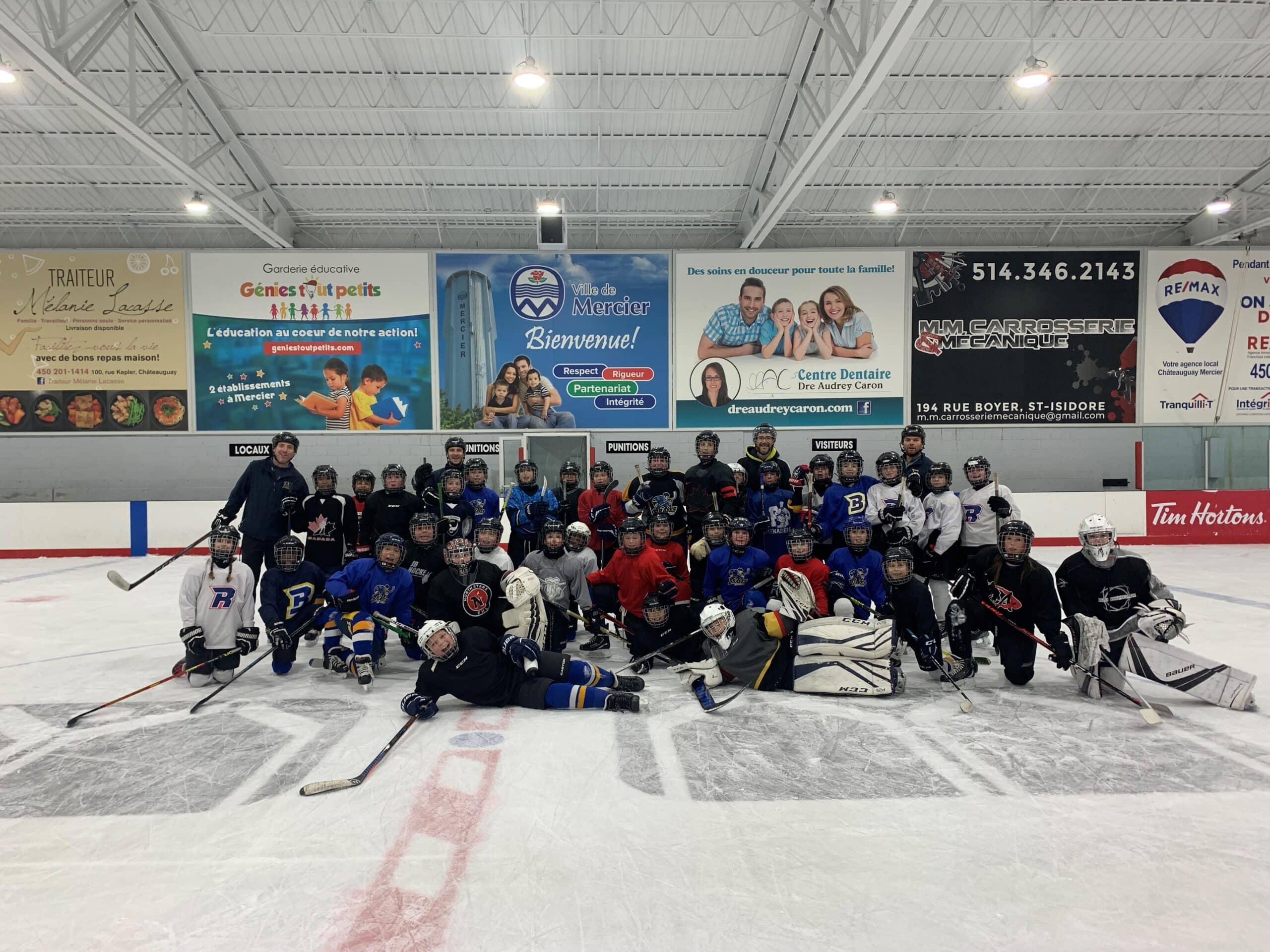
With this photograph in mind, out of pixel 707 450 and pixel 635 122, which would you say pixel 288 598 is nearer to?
pixel 707 450

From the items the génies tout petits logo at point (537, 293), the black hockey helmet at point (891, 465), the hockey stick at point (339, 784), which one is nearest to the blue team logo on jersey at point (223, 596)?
the hockey stick at point (339, 784)

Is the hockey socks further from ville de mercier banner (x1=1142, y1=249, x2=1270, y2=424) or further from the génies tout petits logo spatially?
ville de mercier banner (x1=1142, y1=249, x2=1270, y2=424)

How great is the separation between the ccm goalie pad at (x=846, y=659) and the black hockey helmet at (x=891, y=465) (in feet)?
4.84

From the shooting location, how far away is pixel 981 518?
573cm

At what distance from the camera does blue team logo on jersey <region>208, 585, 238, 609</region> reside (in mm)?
5055

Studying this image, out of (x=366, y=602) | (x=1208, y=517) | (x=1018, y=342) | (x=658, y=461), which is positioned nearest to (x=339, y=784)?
(x=366, y=602)

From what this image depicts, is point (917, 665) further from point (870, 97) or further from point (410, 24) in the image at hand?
point (410, 24)

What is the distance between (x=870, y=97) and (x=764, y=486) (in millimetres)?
4058

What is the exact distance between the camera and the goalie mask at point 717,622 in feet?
15.1

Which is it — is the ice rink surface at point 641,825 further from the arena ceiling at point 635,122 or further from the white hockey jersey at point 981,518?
the arena ceiling at point 635,122

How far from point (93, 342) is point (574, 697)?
1203 centimetres

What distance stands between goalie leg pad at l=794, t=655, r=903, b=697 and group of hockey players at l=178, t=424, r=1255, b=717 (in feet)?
0.04

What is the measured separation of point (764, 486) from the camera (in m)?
6.11

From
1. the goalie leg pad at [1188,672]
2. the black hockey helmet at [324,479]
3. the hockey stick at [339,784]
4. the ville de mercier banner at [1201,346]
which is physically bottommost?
the hockey stick at [339,784]
